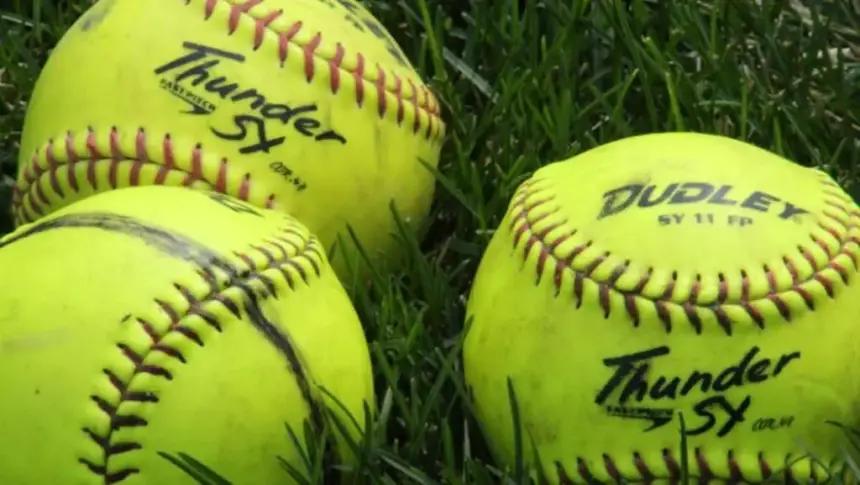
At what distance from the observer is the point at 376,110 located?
185cm

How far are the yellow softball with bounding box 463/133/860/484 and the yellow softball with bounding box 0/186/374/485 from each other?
0.82ft

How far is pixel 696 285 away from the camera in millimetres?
1460

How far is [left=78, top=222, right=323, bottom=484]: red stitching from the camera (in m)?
1.38

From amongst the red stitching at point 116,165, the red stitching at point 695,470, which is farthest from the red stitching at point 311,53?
the red stitching at point 695,470

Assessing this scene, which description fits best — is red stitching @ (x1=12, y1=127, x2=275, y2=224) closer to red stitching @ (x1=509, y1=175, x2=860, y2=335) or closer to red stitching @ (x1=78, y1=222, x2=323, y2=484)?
red stitching @ (x1=78, y1=222, x2=323, y2=484)

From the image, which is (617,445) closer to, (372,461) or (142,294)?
(372,461)

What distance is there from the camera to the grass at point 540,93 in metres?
1.90

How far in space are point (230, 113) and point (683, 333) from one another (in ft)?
2.33

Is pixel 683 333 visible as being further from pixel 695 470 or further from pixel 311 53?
pixel 311 53

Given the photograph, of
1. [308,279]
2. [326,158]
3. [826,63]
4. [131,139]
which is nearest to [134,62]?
[131,139]

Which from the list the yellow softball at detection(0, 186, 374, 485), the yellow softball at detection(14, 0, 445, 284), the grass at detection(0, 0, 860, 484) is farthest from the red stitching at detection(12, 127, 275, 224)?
the grass at detection(0, 0, 860, 484)

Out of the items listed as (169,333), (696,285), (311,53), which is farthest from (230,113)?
(696,285)

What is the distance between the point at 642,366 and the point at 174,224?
23.3 inches

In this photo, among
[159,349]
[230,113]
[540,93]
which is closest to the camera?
[159,349]
